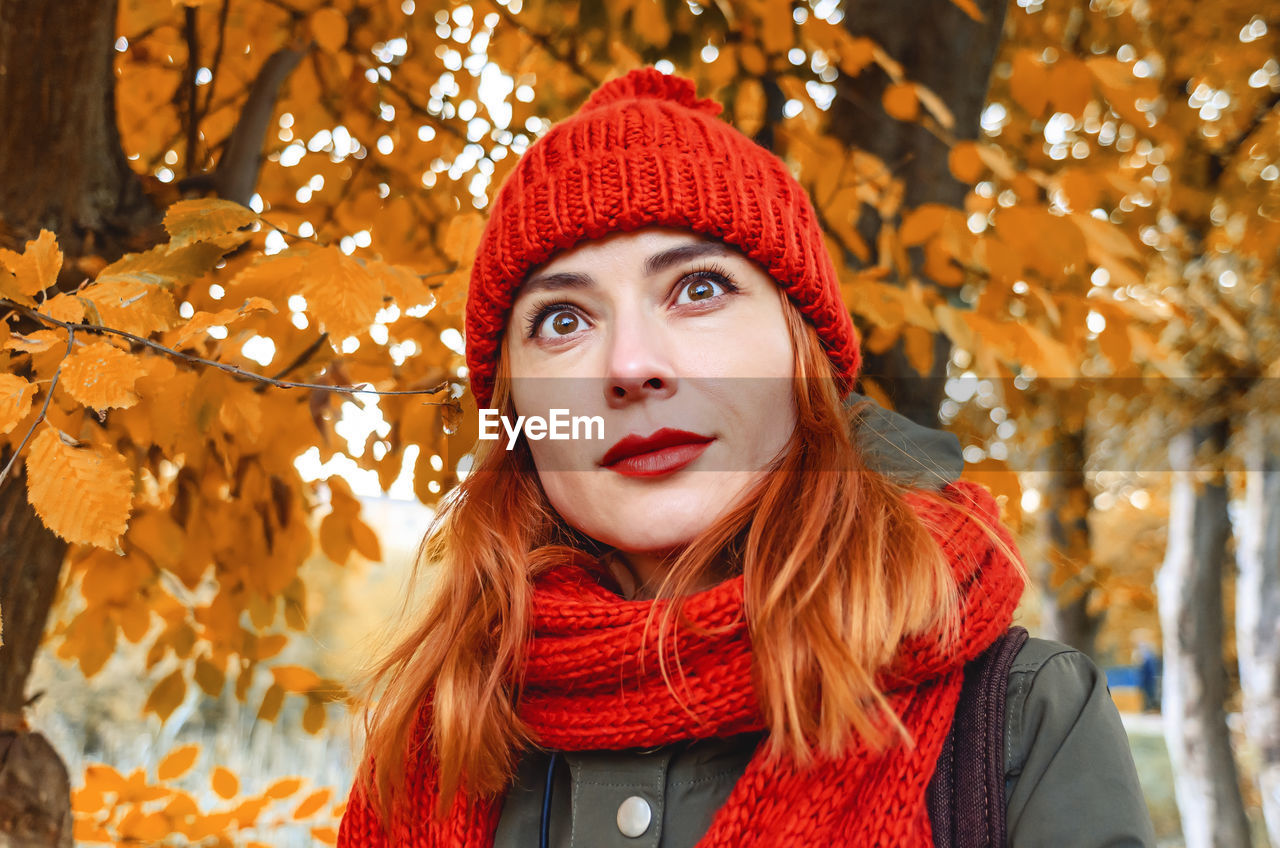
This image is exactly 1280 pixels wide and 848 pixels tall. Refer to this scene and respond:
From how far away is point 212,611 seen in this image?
2236 mm

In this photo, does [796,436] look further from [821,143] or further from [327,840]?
[327,840]

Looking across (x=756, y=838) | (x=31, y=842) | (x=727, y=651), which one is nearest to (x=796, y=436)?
(x=727, y=651)

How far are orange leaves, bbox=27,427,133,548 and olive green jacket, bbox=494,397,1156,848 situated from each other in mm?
697

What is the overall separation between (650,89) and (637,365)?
69cm

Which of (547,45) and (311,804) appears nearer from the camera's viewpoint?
(311,804)

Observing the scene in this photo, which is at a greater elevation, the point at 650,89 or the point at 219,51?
the point at 219,51

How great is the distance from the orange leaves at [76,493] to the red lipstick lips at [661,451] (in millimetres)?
649

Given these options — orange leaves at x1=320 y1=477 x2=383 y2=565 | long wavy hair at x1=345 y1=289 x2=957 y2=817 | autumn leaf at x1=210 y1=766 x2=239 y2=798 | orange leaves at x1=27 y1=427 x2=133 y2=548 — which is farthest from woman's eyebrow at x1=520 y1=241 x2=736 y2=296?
autumn leaf at x1=210 y1=766 x2=239 y2=798

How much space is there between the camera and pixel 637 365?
4.39ft

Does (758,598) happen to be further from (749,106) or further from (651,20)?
(749,106)

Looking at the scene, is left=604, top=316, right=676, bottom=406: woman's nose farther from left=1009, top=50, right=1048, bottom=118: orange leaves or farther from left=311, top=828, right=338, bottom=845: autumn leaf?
left=311, top=828, right=338, bottom=845: autumn leaf

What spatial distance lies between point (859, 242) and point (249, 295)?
137cm

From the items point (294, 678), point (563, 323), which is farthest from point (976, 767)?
point (294, 678)

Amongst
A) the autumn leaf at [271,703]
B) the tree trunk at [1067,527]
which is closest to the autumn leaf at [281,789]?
the autumn leaf at [271,703]
